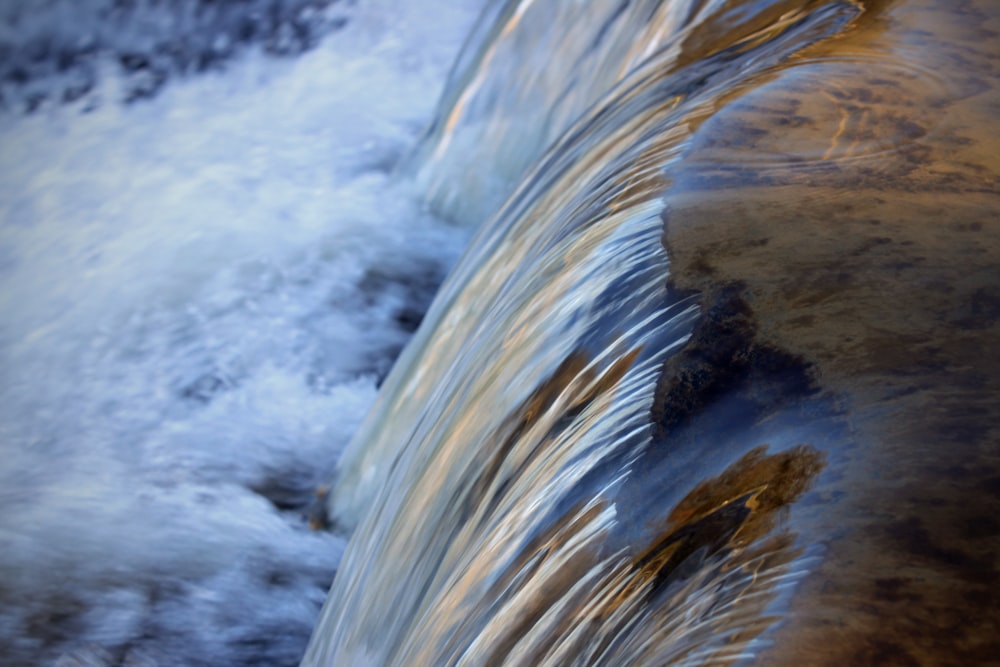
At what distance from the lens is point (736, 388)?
2.90ft

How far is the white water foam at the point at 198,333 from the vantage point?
2.18 m

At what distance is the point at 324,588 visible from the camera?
2176 millimetres

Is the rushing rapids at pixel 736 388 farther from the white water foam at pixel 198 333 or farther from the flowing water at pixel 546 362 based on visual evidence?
the white water foam at pixel 198 333

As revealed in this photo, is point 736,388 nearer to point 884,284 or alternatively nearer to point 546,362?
point 884,284

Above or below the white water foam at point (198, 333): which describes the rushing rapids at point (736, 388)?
above

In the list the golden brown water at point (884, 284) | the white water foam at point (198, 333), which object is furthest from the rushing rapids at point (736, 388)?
the white water foam at point (198, 333)

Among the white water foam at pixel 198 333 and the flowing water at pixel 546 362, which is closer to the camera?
the flowing water at pixel 546 362

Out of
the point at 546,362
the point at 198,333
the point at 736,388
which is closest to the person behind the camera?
the point at 736,388

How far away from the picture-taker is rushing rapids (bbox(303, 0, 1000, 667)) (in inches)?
27.2

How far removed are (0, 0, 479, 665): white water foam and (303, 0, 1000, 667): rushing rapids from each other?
0.48 metres

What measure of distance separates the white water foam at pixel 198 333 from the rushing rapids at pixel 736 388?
0.48 m

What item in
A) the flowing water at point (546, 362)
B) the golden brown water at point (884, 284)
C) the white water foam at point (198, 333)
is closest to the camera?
the golden brown water at point (884, 284)

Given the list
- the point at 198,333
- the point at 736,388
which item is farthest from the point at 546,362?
the point at 198,333

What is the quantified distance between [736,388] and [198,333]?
2363 mm
